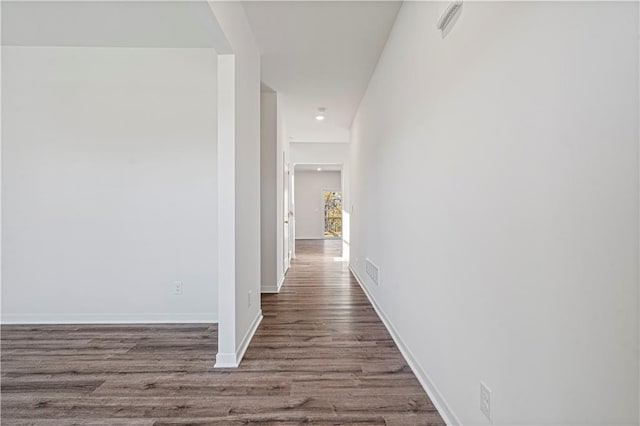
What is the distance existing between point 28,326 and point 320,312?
286cm

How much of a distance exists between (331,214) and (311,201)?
0.94m

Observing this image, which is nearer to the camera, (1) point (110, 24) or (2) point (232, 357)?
(2) point (232, 357)

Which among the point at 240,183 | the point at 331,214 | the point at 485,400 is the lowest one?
the point at 485,400

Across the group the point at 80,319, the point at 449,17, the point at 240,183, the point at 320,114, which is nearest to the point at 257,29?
the point at 240,183

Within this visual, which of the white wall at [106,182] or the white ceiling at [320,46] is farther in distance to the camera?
the white wall at [106,182]

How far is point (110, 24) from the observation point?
2545mm

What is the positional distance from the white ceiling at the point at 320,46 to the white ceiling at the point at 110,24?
0.55m

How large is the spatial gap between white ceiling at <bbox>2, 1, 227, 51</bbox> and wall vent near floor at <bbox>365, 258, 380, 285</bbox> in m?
2.62

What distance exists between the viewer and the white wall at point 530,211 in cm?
77

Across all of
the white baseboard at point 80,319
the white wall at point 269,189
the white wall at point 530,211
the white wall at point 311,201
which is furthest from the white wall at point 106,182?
the white wall at point 311,201

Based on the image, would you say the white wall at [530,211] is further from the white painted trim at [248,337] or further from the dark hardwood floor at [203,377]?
the white painted trim at [248,337]

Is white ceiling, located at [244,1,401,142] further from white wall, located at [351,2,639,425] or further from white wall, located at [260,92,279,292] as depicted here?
white wall, located at [351,2,639,425]

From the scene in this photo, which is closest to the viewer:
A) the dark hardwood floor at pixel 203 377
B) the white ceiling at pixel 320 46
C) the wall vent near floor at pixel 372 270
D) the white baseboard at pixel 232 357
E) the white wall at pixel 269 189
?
the dark hardwood floor at pixel 203 377

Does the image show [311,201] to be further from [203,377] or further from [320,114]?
[203,377]
